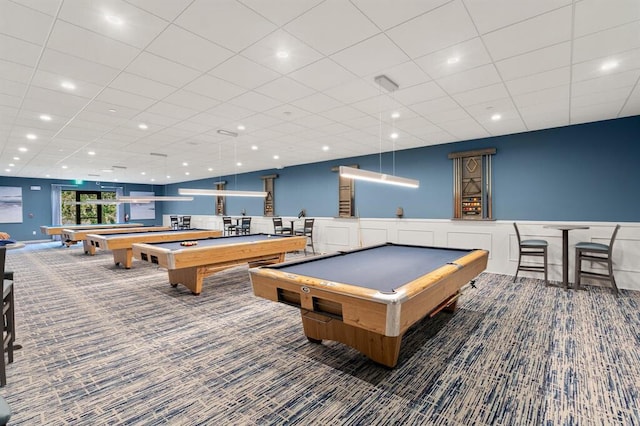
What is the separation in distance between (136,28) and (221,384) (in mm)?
2794

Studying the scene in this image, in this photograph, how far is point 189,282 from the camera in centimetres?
444

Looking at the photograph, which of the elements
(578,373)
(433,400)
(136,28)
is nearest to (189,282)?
(136,28)

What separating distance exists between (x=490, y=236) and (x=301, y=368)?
5.01 meters

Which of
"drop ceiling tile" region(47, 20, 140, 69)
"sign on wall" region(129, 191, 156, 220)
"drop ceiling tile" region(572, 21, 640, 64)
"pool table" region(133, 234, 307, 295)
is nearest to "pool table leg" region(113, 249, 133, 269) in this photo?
"pool table" region(133, 234, 307, 295)

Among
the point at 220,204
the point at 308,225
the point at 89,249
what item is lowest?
the point at 89,249

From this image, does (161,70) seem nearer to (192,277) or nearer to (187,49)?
(187,49)

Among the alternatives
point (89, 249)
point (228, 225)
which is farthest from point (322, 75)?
point (228, 225)

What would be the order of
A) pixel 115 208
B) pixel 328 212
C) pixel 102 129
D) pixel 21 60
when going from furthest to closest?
pixel 115 208 < pixel 328 212 < pixel 102 129 < pixel 21 60

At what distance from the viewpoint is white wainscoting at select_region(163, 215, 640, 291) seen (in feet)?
15.4

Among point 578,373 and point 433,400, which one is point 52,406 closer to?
point 433,400

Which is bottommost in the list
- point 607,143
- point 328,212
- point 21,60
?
point 328,212

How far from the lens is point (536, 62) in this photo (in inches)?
115

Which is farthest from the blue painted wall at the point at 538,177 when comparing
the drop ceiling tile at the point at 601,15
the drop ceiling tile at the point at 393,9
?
the drop ceiling tile at the point at 393,9

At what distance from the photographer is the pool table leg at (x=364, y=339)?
2.30 metres
